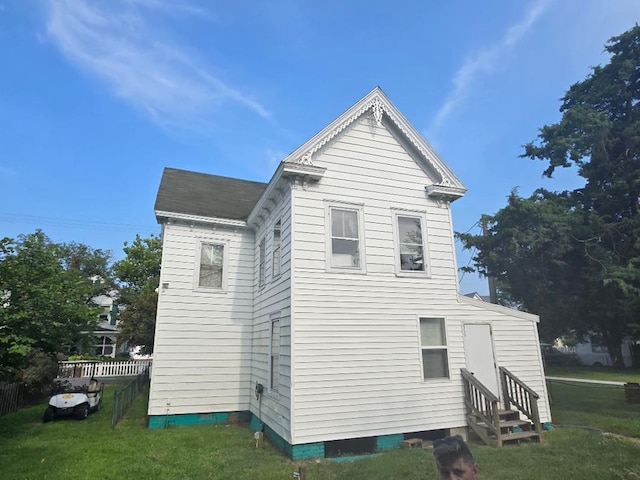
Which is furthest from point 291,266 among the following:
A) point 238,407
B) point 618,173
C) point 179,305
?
point 618,173

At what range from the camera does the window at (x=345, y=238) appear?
9.20 meters

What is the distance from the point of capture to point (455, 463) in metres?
1.95

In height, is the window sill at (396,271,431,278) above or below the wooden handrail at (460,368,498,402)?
above

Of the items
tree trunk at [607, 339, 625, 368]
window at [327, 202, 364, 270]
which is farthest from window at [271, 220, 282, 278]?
tree trunk at [607, 339, 625, 368]

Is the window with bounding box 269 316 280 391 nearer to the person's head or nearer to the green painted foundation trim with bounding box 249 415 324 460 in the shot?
the green painted foundation trim with bounding box 249 415 324 460

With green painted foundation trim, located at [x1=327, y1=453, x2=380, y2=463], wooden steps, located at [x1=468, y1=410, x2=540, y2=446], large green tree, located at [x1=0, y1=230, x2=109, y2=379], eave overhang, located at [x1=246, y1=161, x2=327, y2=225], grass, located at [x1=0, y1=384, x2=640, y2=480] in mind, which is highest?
eave overhang, located at [x1=246, y1=161, x2=327, y2=225]

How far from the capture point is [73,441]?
9.15m

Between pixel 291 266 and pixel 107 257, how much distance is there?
44.3 m

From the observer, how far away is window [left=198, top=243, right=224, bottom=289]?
12020 mm

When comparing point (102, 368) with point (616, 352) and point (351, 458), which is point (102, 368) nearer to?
point (351, 458)

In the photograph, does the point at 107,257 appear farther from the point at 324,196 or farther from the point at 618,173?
the point at 618,173

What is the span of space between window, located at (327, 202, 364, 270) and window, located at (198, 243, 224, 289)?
462 centimetres

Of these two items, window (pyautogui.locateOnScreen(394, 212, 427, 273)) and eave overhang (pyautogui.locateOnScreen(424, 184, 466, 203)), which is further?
eave overhang (pyautogui.locateOnScreen(424, 184, 466, 203))

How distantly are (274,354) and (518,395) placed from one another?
6038 millimetres
